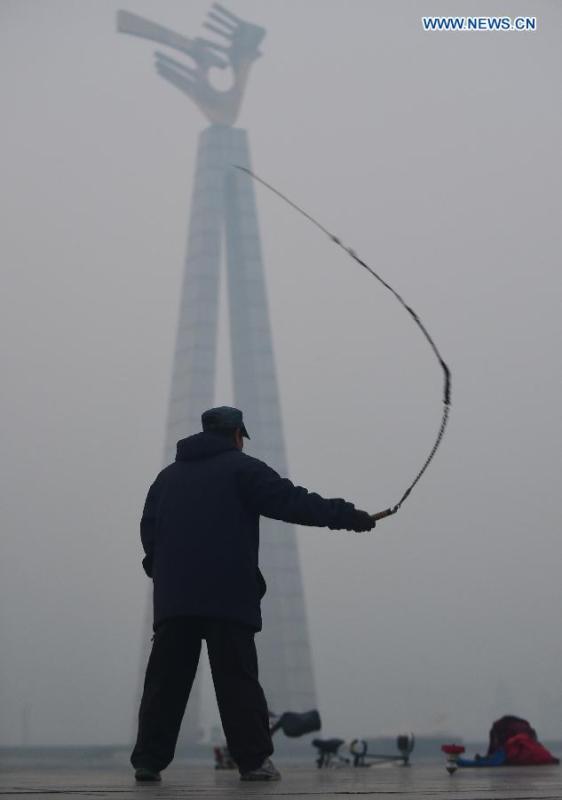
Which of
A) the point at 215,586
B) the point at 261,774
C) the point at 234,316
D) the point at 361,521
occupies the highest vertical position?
the point at 234,316

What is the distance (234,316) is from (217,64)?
5337mm

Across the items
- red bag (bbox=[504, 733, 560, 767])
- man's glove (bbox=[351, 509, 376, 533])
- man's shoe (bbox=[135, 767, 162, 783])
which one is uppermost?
man's glove (bbox=[351, 509, 376, 533])

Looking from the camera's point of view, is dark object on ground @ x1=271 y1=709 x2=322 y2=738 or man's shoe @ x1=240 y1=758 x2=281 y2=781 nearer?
man's shoe @ x1=240 y1=758 x2=281 y2=781

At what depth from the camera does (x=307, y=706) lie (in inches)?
1084

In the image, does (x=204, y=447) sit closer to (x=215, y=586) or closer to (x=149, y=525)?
(x=149, y=525)

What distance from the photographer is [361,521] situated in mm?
4391

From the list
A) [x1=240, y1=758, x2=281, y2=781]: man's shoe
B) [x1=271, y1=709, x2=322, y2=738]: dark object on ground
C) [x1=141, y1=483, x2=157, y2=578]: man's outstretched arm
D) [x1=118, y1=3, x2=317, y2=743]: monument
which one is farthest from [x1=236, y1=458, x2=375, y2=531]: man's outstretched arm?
[x1=118, y1=3, x2=317, y2=743]: monument

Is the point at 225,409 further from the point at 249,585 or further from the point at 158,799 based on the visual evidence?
the point at 158,799

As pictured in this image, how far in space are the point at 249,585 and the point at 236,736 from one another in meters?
0.46

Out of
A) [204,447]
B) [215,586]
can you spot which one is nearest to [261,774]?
[215,586]

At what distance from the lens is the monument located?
2812 cm

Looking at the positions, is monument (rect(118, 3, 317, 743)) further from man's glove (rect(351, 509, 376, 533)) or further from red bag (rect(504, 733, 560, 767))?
man's glove (rect(351, 509, 376, 533))

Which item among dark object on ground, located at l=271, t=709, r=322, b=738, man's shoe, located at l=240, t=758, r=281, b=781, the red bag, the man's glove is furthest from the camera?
dark object on ground, located at l=271, t=709, r=322, b=738

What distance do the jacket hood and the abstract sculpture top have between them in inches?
1022
